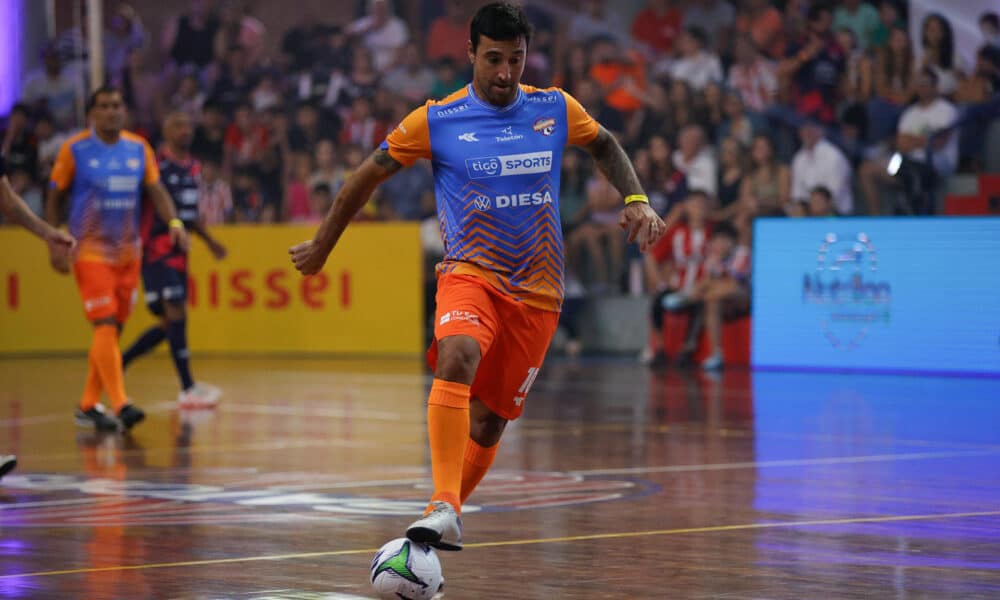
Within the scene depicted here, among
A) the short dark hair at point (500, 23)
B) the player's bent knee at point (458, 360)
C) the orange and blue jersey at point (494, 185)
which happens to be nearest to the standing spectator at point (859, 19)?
the orange and blue jersey at point (494, 185)

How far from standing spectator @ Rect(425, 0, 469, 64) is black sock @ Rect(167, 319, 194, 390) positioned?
10.1 m

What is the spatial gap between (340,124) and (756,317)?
810 centimetres

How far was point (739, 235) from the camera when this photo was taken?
19.7 m

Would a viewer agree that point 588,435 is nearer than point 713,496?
No

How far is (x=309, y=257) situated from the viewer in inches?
251

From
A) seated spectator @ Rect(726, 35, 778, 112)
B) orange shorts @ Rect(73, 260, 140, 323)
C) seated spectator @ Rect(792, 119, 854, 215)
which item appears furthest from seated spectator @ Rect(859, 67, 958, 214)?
orange shorts @ Rect(73, 260, 140, 323)

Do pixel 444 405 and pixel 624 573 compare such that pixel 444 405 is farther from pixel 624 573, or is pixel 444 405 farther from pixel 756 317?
pixel 756 317

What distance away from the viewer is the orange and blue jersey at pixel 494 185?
6.36 meters

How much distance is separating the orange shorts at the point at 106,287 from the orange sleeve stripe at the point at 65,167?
2.24 ft

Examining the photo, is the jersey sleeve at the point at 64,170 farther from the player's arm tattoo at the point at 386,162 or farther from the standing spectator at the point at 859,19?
the standing spectator at the point at 859,19

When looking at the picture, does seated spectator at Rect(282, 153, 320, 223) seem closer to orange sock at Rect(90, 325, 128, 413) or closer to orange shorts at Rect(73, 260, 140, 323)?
orange shorts at Rect(73, 260, 140, 323)

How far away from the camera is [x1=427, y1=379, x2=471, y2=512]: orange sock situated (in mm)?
5941

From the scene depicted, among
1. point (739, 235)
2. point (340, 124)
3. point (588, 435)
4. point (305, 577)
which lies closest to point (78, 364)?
point (340, 124)

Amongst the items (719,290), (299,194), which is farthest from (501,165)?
(299,194)
